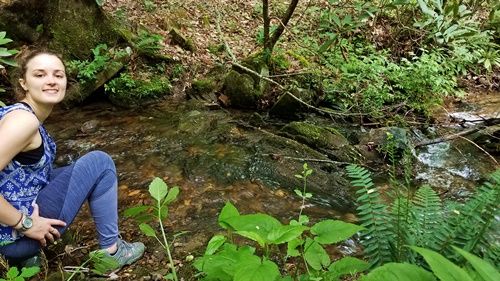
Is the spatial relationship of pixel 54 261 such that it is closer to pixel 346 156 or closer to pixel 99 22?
pixel 346 156

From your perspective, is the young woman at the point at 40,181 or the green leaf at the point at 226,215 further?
the young woman at the point at 40,181

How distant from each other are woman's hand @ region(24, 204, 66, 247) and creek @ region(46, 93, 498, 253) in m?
0.88

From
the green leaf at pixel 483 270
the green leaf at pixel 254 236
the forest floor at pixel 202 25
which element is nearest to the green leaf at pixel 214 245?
the green leaf at pixel 254 236

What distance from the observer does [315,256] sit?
167 cm

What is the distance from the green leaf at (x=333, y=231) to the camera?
1550 millimetres

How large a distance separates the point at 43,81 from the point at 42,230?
2.70 ft

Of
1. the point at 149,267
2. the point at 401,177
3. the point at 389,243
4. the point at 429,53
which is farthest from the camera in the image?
the point at 429,53

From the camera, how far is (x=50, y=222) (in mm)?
2418

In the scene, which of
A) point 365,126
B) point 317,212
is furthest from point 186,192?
point 365,126

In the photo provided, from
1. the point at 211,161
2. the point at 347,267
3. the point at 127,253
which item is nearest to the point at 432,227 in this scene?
the point at 347,267

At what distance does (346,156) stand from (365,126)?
1.35 metres

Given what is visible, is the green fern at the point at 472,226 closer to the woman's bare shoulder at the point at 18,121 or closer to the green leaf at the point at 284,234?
the green leaf at the point at 284,234

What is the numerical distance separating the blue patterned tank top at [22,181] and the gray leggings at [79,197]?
6 cm

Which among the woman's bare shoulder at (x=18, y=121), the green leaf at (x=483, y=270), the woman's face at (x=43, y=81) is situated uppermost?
the woman's face at (x=43, y=81)
